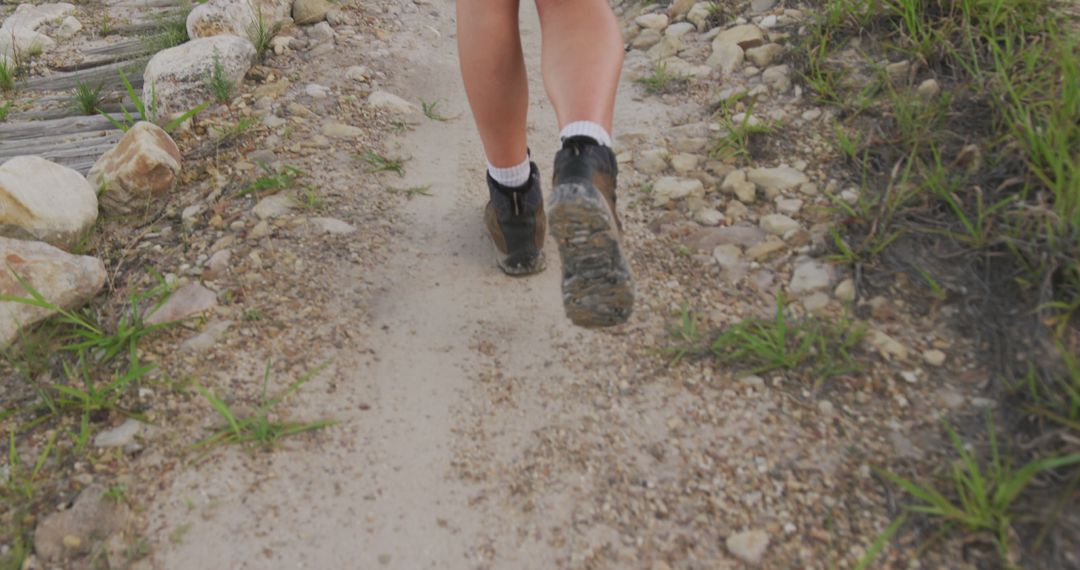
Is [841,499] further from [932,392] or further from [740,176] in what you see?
[740,176]

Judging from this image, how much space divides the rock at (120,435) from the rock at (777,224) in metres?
1.73

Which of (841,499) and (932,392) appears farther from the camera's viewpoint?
(932,392)

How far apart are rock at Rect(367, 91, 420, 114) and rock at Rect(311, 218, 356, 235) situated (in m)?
0.83

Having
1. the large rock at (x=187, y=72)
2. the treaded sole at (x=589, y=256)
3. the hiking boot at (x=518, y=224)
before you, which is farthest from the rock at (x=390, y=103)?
the treaded sole at (x=589, y=256)

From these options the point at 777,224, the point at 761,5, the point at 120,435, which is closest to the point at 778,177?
the point at 777,224

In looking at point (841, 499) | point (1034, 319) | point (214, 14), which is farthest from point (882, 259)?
point (214, 14)

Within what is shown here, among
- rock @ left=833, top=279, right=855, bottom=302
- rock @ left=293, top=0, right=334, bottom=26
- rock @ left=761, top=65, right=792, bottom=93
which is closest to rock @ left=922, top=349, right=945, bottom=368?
rock @ left=833, top=279, right=855, bottom=302

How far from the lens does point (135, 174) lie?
273 cm

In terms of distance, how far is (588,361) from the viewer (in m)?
2.13

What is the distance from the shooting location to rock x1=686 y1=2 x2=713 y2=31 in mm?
3631

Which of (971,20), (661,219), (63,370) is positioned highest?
(971,20)

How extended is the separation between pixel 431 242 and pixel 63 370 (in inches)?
41.1

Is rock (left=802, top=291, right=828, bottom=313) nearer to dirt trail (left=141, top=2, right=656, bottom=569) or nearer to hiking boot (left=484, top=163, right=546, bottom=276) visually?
dirt trail (left=141, top=2, right=656, bottom=569)

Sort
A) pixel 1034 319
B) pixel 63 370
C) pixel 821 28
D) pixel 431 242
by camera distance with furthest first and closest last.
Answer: pixel 821 28, pixel 431 242, pixel 63 370, pixel 1034 319
